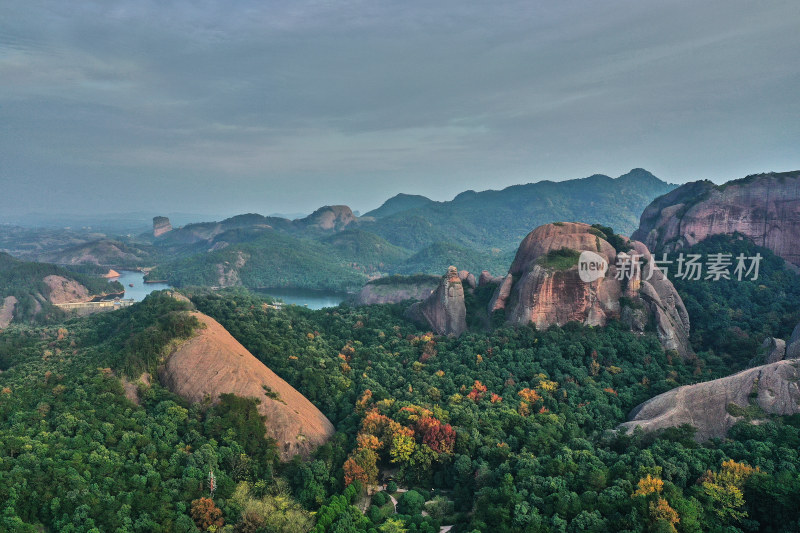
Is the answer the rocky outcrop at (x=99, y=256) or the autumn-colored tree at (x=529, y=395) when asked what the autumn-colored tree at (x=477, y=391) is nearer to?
the autumn-colored tree at (x=529, y=395)

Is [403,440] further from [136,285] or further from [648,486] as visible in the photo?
[136,285]

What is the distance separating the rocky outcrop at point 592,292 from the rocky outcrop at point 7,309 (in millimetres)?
89029

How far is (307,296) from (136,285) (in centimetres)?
5423

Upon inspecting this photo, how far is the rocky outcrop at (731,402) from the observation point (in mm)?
27438

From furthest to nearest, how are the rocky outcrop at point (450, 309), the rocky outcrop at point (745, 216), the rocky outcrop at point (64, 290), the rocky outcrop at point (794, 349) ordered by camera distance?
1. the rocky outcrop at point (64, 290)
2. the rocky outcrop at point (745, 216)
3. the rocky outcrop at point (450, 309)
4. the rocky outcrop at point (794, 349)

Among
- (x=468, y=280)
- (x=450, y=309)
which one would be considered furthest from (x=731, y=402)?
(x=468, y=280)

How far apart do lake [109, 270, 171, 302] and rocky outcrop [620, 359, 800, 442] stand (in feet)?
365

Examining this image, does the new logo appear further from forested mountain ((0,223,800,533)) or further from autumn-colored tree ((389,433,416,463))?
autumn-colored tree ((389,433,416,463))

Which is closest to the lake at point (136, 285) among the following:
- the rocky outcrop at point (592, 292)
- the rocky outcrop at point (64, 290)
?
the rocky outcrop at point (64, 290)

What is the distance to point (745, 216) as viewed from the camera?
57.8m

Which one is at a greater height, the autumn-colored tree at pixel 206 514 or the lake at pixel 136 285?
the lake at pixel 136 285

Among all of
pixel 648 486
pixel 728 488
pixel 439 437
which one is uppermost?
pixel 728 488

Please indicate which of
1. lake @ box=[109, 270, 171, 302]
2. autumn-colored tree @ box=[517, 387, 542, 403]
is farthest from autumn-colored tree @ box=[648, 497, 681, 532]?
lake @ box=[109, 270, 171, 302]

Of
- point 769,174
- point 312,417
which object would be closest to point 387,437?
point 312,417
